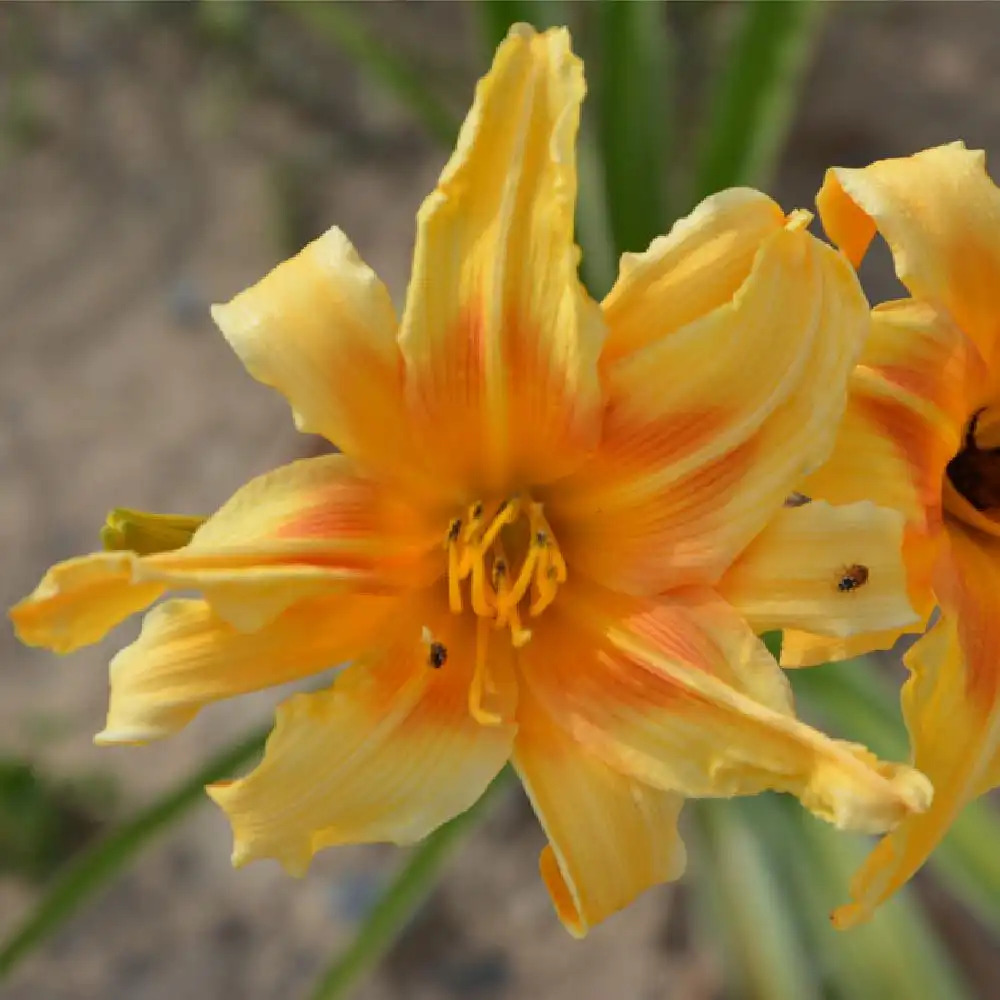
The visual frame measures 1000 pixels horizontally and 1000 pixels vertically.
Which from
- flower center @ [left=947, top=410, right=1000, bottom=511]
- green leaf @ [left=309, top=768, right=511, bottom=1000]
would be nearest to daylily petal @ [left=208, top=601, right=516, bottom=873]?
flower center @ [left=947, top=410, right=1000, bottom=511]

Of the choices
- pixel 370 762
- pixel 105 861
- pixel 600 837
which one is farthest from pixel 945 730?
pixel 105 861

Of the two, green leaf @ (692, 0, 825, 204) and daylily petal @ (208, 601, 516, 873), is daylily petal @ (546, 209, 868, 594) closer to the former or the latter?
daylily petal @ (208, 601, 516, 873)

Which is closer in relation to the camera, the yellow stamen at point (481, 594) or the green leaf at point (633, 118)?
the yellow stamen at point (481, 594)

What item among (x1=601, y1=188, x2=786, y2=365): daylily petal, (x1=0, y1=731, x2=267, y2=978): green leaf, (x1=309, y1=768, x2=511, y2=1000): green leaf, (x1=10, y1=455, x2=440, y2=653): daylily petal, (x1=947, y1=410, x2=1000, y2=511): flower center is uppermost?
(x1=601, y1=188, x2=786, y2=365): daylily petal

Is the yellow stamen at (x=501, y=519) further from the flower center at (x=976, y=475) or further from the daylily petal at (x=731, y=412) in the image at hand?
the flower center at (x=976, y=475)

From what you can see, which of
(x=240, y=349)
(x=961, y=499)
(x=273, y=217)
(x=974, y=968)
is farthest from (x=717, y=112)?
(x=974, y=968)

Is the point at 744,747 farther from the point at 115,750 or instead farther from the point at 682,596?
the point at 115,750

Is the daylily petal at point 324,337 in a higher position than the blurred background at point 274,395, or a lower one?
higher

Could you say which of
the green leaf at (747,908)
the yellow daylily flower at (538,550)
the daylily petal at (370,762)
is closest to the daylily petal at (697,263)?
the yellow daylily flower at (538,550)
